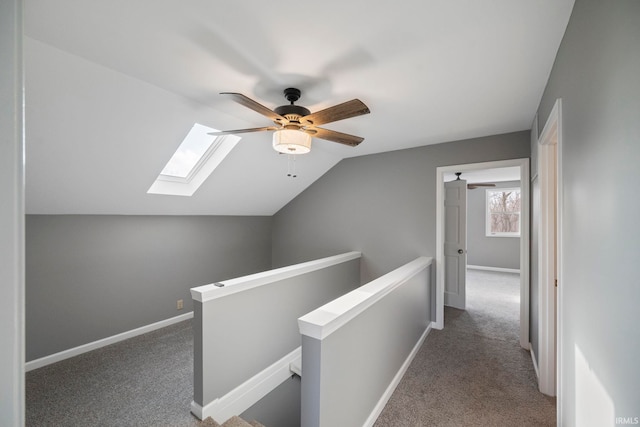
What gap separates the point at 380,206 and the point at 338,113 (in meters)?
2.23

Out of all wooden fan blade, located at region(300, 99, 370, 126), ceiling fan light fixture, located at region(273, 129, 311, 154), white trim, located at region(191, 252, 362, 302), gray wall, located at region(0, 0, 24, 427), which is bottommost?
white trim, located at region(191, 252, 362, 302)

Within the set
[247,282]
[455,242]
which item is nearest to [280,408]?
[247,282]

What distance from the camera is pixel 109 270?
2.89 metres

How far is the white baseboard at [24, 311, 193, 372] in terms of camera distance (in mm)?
2404

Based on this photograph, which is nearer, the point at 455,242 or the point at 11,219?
the point at 11,219

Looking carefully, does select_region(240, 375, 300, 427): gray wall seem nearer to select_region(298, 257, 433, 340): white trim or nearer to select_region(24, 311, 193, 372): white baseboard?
select_region(298, 257, 433, 340): white trim

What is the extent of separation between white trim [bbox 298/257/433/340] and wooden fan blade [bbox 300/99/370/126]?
1.21m

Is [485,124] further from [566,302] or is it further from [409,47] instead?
[566,302]

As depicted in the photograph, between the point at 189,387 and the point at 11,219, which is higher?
the point at 11,219

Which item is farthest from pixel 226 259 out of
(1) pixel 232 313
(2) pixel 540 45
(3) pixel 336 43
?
(2) pixel 540 45

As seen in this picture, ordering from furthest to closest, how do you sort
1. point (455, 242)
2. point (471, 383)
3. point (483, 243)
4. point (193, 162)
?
point (483, 243)
point (455, 242)
point (193, 162)
point (471, 383)

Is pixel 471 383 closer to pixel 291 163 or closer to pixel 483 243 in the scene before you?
pixel 291 163

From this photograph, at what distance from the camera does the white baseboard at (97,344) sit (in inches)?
94.7

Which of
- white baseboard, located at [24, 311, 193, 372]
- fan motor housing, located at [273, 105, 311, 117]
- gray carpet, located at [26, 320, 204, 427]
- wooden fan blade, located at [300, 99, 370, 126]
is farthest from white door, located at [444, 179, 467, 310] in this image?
white baseboard, located at [24, 311, 193, 372]
